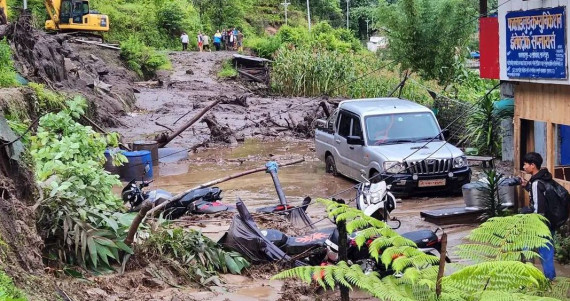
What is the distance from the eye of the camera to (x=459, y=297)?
585 centimetres

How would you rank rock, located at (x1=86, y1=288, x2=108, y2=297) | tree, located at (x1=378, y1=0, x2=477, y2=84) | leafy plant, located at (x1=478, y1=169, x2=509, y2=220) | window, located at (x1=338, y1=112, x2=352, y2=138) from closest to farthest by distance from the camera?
rock, located at (x1=86, y1=288, x2=108, y2=297)
leafy plant, located at (x1=478, y1=169, x2=509, y2=220)
window, located at (x1=338, y1=112, x2=352, y2=138)
tree, located at (x1=378, y1=0, x2=477, y2=84)

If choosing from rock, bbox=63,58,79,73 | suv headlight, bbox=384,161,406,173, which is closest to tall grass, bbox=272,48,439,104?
rock, bbox=63,58,79,73

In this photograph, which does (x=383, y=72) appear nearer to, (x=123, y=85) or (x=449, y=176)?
(x=123, y=85)

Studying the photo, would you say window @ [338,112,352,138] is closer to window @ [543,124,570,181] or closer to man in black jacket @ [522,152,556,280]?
window @ [543,124,570,181]

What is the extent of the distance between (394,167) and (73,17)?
111 ft

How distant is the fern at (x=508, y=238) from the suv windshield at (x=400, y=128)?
9.17 meters

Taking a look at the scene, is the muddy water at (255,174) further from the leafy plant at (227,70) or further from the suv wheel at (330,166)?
the leafy plant at (227,70)

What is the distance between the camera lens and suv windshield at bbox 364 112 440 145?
16172 mm

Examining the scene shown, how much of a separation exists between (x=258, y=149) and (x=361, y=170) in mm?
9033

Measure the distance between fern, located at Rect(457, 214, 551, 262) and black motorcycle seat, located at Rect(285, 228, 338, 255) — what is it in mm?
2941

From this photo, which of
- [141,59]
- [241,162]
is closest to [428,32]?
[241,162]

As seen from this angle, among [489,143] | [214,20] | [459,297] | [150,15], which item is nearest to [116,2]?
[150,15]

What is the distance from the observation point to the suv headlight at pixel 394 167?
14891 mm

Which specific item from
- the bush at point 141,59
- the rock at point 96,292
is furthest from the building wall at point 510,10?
the bush at point 141,59
